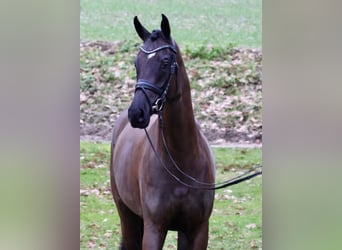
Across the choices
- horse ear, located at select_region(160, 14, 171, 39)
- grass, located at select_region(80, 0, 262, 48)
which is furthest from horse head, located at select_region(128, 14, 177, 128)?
grass, located at select_region(80, 0, 262, 48)

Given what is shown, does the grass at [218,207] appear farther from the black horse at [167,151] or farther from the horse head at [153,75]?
the horse head at [153,75]

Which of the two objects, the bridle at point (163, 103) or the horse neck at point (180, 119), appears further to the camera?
the horse neck at point (180, 119)

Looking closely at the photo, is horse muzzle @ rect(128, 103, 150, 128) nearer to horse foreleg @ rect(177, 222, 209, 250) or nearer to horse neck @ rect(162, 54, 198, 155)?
horse neck @ rect(162, 54, 198, 155)

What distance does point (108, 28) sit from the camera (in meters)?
3.93

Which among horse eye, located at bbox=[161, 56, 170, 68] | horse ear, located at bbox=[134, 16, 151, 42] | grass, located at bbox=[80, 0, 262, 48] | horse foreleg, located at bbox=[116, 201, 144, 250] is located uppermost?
grass, located at bbox=[80, 0, 262, 48]

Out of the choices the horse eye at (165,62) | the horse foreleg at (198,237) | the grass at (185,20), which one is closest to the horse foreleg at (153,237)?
the horse foreleg at (198,237)

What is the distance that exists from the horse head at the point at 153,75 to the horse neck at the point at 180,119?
69mm

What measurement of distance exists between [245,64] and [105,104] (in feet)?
2.70

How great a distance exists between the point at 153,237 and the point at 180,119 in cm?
57

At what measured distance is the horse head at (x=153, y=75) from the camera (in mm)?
3062

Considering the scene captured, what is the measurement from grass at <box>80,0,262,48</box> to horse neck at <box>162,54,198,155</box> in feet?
2.24

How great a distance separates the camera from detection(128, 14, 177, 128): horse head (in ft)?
10.0
